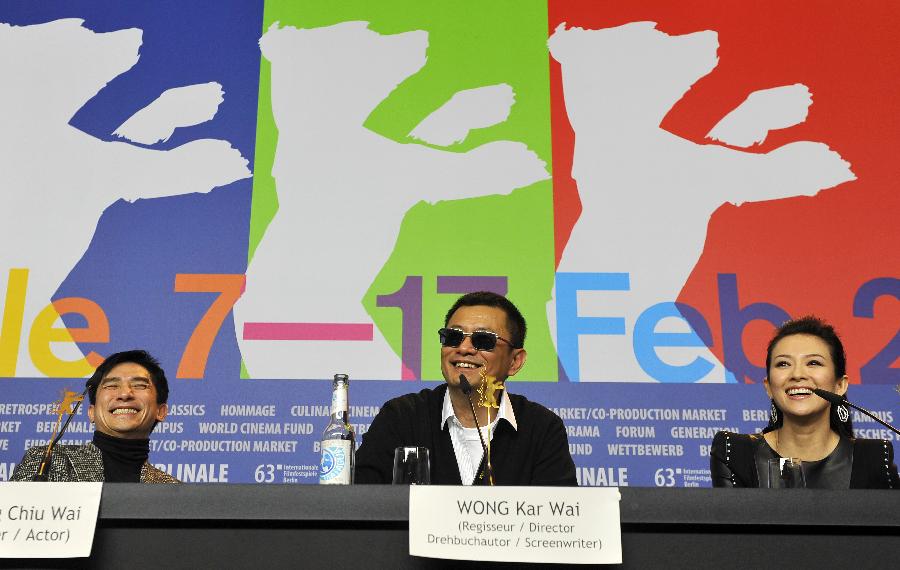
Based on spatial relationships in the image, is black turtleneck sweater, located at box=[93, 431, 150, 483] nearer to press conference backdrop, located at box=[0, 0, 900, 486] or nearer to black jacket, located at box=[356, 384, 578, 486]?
press conference backdrop, located at box=[0, 0, 900, 486]

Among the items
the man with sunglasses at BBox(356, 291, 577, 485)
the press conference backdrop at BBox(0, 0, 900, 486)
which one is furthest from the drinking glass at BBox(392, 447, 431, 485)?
the press conference backdrop at BBox(0, 0, 900, 486)

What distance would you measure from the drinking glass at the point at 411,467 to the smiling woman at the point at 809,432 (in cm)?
85

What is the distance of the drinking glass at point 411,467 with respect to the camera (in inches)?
57.7

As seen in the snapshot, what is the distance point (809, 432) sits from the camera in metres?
2.26

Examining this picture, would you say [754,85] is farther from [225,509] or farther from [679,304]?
[225,509]

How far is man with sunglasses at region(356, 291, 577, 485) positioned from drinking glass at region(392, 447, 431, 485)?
61 cm

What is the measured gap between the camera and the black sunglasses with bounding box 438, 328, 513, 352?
2199 millimetres

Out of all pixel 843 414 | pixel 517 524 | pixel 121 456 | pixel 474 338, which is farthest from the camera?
pixel 121 456

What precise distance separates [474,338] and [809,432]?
86cm

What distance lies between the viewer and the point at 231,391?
295 centimetres

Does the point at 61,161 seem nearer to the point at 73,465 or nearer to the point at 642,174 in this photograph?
the point at 73,465

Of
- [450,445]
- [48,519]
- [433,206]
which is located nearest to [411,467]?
[48,519]

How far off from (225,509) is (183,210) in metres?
2.13

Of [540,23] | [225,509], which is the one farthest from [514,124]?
[225,509]
